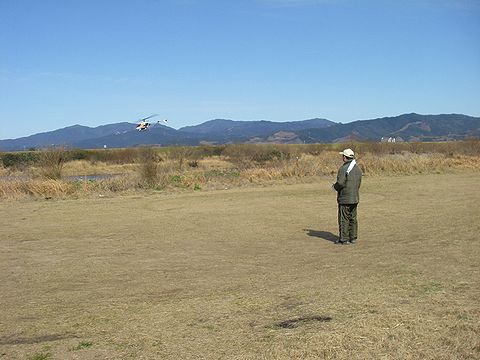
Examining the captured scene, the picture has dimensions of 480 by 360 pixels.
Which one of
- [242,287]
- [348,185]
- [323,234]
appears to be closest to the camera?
[242,287]

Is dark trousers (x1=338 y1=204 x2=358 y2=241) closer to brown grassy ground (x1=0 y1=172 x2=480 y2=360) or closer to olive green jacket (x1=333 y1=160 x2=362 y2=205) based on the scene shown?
olive green jacket (x1=333 y1=160 x2=362 y2=205)

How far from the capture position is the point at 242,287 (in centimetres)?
682

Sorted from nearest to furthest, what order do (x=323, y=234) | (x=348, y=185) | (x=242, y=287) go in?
(x=242, y=287) < (x=348, y=185) < (x=323, y=234)

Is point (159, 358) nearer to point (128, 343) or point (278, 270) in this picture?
point (128, 343)

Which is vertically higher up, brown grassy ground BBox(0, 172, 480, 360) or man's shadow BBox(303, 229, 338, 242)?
brown grassy ground BBox(0, 172, 480, 360)

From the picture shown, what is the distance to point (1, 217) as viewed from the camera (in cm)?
1555

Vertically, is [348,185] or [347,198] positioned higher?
[348,185]

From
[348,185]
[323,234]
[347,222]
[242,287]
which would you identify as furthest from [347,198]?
[242,287]

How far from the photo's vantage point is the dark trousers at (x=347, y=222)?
32.4 feet

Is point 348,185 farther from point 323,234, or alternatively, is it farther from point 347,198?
point 323,234

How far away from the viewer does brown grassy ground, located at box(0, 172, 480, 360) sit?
4.71 meters

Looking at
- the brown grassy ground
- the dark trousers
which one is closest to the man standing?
the dark trousers

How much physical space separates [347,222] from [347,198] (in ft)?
1.47

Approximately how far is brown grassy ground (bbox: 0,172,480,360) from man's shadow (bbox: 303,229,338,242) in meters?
0.13
